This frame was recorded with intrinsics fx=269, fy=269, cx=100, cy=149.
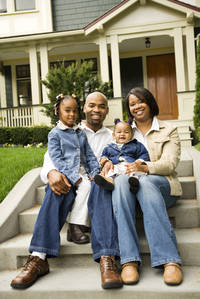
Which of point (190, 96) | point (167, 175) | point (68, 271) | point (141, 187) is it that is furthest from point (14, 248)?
point (190, 96)

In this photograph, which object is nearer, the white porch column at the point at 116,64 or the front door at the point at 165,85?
the white porch column at the point at 116,64

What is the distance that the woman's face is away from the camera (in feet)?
8.90

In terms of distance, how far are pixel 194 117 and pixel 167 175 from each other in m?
5.54

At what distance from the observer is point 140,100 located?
2.71m

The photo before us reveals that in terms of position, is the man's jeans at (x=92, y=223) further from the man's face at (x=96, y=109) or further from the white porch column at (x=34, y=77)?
the white porch column at (x=34, y=77)

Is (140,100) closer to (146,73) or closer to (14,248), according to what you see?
(14,248)

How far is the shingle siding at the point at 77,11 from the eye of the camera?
10.0m

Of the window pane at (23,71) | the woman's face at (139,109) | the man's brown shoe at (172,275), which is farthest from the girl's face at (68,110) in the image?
the window pane at (23,71)

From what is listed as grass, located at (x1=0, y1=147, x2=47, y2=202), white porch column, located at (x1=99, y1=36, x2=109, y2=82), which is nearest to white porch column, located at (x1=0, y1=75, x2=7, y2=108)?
white porch column, located at (x1=99, y1=36, x2=109, y2=82)

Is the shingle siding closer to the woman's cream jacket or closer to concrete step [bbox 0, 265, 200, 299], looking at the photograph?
the woman's cream jacket

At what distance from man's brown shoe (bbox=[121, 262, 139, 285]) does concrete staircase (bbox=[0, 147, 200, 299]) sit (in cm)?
4

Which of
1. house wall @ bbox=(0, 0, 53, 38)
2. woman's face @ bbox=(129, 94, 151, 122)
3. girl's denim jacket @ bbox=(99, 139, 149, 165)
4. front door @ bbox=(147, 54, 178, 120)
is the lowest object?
girl's denim jacket @ bbox=(99, 139, 149, 165)

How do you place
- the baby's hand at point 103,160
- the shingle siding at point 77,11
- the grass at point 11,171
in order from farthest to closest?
the shingle siding at point 77,11, the grass at point 11,171, the baby's hand at point 103,160

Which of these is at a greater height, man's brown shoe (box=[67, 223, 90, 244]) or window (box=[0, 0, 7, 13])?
window (box=[0, 0, 7, 13])
